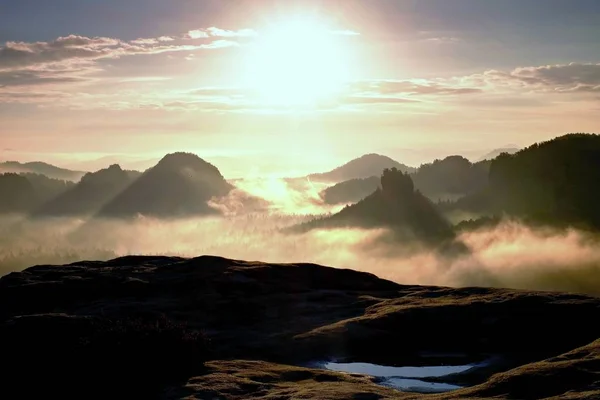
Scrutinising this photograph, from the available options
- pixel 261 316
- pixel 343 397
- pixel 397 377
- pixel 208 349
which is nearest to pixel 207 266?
pixel 261 316

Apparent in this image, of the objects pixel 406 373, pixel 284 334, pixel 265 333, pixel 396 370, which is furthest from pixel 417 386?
pixel 265 333

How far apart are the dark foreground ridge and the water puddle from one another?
2204mm

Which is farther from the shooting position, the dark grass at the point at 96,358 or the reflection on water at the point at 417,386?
the dark grass at the point at 96,358

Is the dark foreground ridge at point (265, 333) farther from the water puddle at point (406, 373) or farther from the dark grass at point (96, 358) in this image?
the water puddle at point (406, 373)

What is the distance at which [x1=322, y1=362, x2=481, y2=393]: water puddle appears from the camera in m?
53.1


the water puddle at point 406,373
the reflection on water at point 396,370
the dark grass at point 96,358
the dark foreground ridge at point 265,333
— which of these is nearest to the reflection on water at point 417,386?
the water puddle at point 406,373

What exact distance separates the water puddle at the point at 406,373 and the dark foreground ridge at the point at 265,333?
2204 millimetres

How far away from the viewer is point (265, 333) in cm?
8219

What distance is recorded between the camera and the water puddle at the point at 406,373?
53.1 m

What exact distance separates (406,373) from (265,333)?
2529 centimetres

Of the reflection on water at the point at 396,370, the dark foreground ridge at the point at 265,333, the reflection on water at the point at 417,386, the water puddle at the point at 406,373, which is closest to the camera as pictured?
the dark foreground ridge at the point at 265,333

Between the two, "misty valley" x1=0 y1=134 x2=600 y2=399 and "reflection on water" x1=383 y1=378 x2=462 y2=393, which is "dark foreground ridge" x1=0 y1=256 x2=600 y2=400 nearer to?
"misty valley" x1=0 y1=134 x2=600 y2=399

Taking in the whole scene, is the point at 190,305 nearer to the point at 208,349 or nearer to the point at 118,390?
the point at 208,349

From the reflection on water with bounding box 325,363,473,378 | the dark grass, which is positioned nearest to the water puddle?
the reflection on water with bounding box 325,363,473,378
